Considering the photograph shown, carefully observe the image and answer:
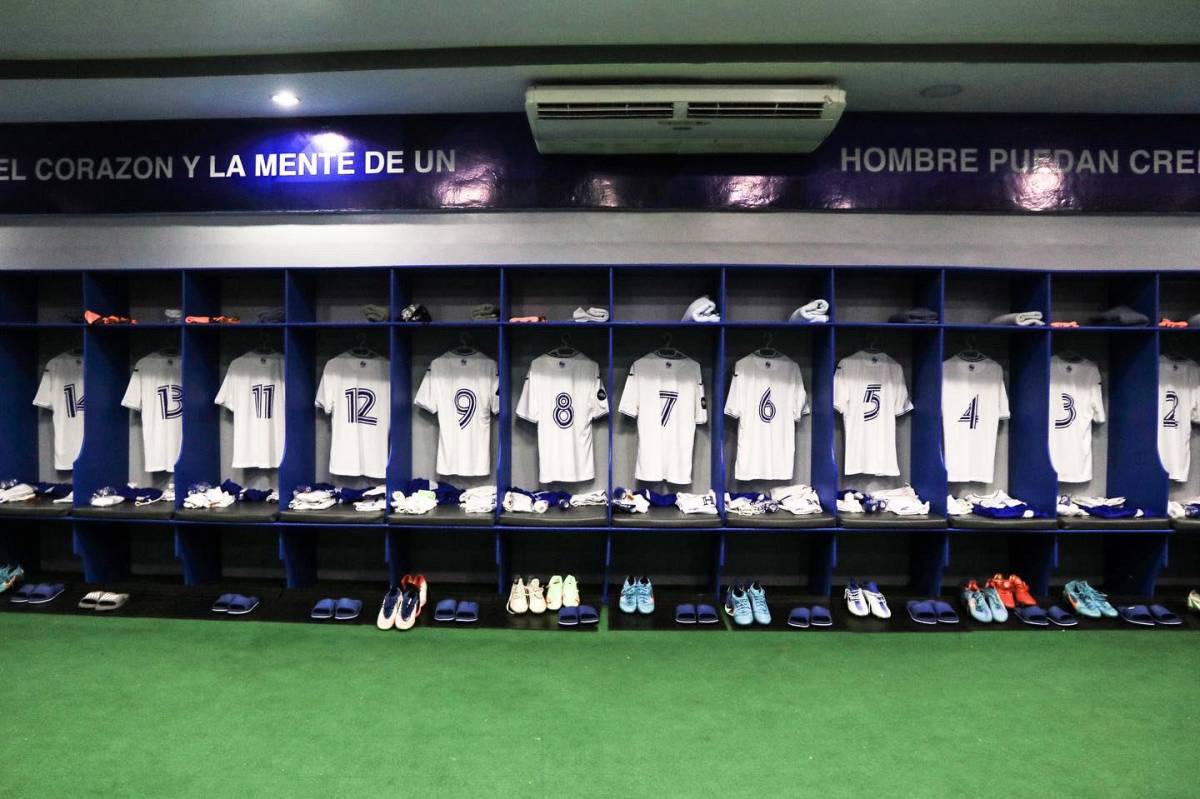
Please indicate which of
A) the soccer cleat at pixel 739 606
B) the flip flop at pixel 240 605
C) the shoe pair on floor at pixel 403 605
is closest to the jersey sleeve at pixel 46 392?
the flip flop at pixel 240 605

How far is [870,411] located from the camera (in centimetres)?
406

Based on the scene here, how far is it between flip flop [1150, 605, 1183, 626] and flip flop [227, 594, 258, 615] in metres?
4.90

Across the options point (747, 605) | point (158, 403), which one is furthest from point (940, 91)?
point (158, 403)

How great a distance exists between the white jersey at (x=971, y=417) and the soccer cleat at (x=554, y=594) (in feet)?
7.96

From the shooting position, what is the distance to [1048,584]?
3.85 m

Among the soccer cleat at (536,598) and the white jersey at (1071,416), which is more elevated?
the white jersey at (1071,416)

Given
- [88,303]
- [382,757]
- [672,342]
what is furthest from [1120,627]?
[88,303]

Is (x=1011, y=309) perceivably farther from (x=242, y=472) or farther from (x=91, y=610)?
(x=91, y=610)

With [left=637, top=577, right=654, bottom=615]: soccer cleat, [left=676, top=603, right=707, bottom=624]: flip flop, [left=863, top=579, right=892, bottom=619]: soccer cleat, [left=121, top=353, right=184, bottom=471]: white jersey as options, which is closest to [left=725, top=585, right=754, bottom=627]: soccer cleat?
[left=676, top=603, right=707, bottom=624]: flip flop

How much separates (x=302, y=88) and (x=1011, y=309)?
434 cm

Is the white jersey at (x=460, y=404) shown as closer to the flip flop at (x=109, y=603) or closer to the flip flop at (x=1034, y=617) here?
the flip flop at (x=109, y=603)

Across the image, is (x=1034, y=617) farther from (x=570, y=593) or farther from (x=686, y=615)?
(x=570, y=593)

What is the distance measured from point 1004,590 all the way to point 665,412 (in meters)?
2.13

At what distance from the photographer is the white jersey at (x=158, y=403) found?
421 centimetres
